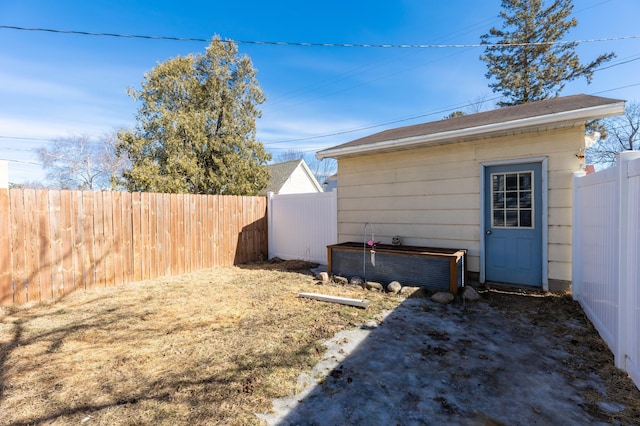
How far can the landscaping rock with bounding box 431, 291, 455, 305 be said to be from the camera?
162 inches

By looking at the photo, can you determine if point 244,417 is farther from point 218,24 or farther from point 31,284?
point 218,24

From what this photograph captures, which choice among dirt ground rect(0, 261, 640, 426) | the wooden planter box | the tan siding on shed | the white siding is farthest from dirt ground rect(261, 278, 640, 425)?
the white siding

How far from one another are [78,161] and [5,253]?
66.3 ft

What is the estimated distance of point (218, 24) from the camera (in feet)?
27.1

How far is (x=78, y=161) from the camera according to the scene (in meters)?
19.9

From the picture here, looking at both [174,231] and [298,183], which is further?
[298,183]

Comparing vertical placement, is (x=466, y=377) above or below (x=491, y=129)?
below

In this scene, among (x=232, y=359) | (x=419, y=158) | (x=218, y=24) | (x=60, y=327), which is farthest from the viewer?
(x=218, y=24)

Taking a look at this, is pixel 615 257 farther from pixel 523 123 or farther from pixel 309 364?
pixel 309 364

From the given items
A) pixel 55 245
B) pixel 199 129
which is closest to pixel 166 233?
pixel 55 245

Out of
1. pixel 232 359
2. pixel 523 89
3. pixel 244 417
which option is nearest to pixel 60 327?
pixel 232 359

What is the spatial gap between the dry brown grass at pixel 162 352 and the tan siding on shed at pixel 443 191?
1.64 meters

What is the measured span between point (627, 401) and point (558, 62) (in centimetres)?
1548

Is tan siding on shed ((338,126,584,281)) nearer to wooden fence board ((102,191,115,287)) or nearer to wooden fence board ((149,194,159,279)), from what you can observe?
wooden fence board ((149,194,159,279))
